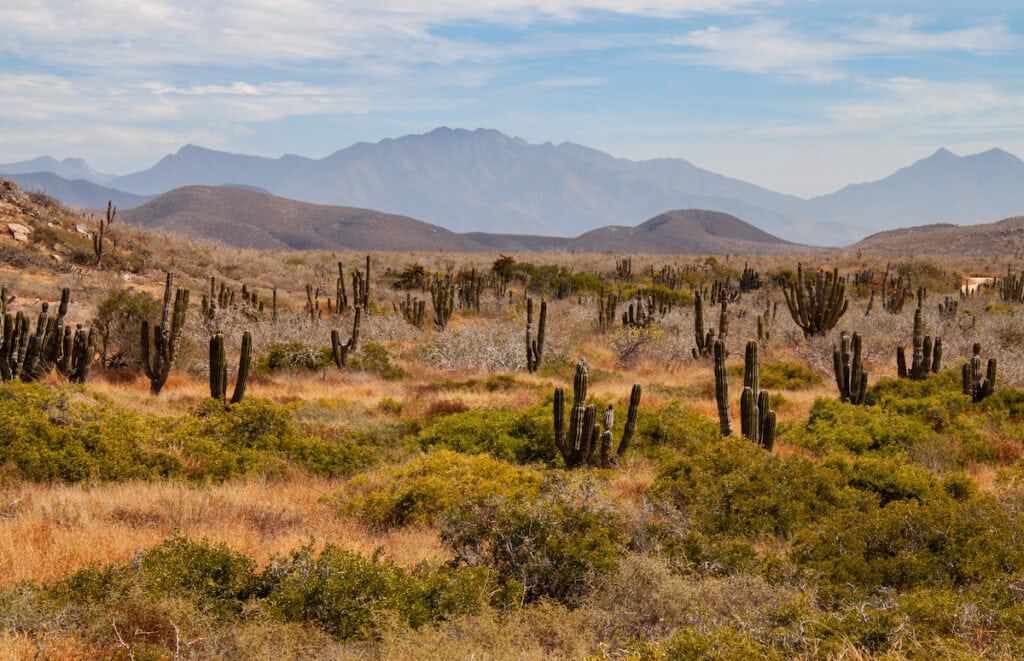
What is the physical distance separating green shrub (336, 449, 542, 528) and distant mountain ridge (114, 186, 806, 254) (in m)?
144

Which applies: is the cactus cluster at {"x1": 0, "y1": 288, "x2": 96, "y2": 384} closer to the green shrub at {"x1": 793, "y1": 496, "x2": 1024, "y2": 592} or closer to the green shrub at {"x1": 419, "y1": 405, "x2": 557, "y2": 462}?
the green shrub at {"x1": 419, "y1": 405, "x2": 557, "y2": 462}

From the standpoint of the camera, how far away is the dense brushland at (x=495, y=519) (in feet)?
16.3

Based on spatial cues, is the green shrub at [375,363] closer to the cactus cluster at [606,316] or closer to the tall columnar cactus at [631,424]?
the tall columnar cactus at [631,424]

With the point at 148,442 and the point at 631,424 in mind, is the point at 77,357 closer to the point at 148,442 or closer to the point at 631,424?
the point at 148,442

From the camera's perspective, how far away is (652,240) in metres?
170

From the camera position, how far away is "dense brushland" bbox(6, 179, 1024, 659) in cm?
495

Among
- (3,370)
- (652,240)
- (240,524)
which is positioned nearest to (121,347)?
(3,370)

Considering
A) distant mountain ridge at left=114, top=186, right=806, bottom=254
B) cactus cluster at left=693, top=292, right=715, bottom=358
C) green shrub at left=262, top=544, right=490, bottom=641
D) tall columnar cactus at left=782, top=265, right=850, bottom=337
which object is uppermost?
distant mountain ridge at left=114, top=186, right=806, bottom=254

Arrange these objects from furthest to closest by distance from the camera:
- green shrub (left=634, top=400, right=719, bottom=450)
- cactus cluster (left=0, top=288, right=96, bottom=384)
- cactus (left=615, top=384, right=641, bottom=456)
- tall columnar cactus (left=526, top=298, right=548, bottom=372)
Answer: tall columnar cactus (left=526, top=298, right=548, bottom=372) → cactus cluster (left=0, top=288, right=96, bottom=384) → green shrub (left=634, top=400, right=719, bottom=450) → cactus (left=615, top=384, right=641, bottom=456)

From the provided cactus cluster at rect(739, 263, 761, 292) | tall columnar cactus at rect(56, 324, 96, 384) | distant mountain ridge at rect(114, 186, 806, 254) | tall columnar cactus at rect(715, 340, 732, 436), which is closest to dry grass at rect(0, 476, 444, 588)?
tall columnar cactus at rect(715, 340, 732, 436)

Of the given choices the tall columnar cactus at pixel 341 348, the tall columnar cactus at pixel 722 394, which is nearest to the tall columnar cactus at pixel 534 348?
the tall columnar cactus at pixel 341 348

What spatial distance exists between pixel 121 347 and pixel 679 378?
564 inches

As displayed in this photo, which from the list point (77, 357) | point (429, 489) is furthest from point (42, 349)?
point (429, 489)

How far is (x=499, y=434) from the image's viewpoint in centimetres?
1212
